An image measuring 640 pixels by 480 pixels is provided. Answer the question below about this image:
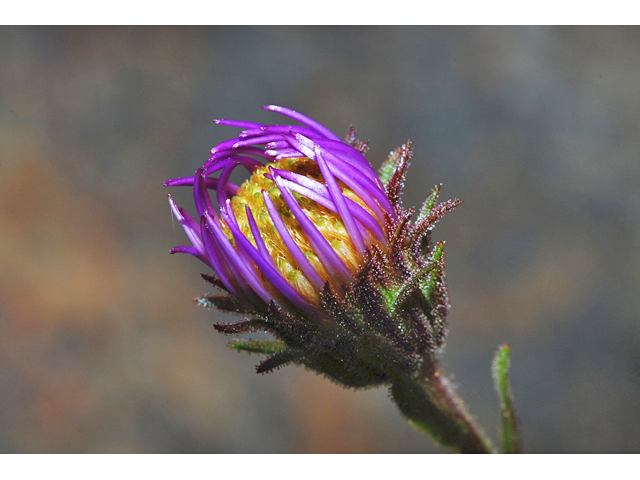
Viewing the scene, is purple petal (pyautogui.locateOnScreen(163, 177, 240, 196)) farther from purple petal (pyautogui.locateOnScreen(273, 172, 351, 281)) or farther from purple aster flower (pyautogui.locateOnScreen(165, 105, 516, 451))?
purple petal (pyautogui.locateOnScreen(273, 172, 351, 281))

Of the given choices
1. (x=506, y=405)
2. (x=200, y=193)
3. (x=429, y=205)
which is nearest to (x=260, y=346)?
(x=200, y=193)

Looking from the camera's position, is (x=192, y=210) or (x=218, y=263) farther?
(x=192, y=210)

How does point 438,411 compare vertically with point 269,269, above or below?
below

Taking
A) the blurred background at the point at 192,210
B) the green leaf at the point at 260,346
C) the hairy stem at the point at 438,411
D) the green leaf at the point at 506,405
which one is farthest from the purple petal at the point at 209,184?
the blurred background at the point at 192,210

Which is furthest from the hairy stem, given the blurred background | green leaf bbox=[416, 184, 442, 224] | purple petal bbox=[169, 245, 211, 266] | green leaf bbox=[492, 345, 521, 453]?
the blurred background

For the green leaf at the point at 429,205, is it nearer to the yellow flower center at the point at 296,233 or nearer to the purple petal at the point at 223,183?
the yellow flower center at the point at 296,233

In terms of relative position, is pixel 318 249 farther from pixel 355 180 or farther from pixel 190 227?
pixel 190 227

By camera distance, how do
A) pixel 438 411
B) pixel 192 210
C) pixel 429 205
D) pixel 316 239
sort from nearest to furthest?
pixel 316 239
pixel 429 205
pixel 438 411
pixel 192 210
